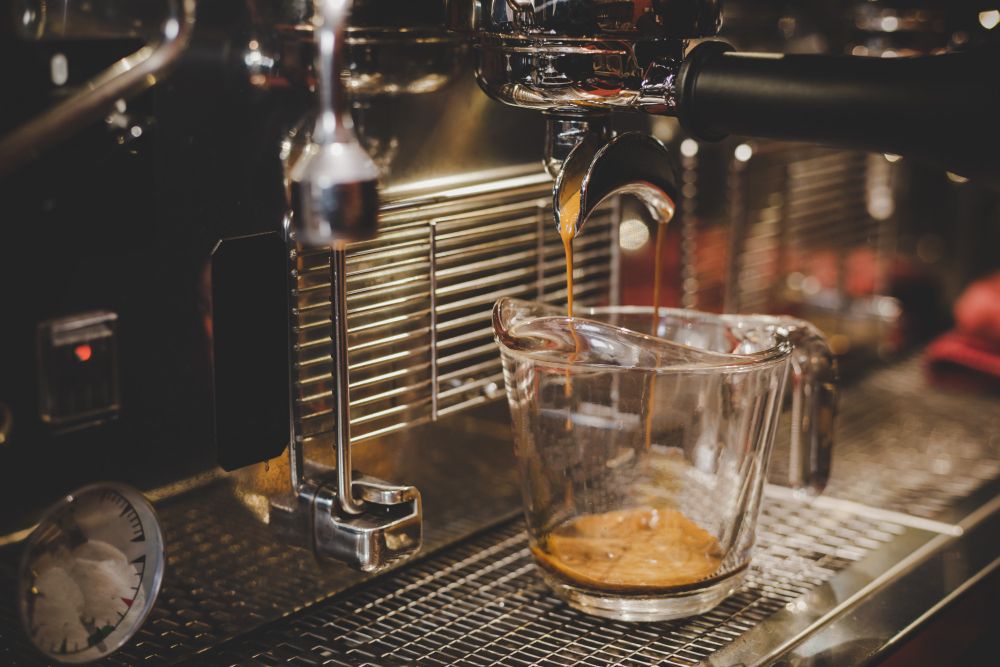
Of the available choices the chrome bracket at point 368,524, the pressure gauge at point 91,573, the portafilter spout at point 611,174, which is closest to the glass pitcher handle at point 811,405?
the portafilter spout at point 611,174

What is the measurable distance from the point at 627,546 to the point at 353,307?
0.73 ft

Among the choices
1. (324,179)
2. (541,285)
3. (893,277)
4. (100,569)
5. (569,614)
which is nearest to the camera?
(324,179)

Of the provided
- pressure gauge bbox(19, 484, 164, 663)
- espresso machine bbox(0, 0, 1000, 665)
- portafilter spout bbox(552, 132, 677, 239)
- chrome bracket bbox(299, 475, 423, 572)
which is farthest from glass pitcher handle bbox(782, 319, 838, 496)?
pressure gauge bbox(19, 484, 164, 663)

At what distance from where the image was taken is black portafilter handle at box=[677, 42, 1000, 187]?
500 mm

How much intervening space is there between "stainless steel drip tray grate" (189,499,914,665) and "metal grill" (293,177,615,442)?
11cm

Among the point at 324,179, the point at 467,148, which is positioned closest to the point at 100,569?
the point at 324,179

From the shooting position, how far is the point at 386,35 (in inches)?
26.4

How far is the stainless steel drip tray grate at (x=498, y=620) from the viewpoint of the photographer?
659 millimetres

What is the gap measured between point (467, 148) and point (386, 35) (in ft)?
0.42

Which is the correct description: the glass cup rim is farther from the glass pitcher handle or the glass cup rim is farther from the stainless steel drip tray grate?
the stainless steel drip tray grate

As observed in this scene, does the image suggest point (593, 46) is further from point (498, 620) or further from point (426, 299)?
point (498, 620)

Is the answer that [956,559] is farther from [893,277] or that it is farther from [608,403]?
[893,277]

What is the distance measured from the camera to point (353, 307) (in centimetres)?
71

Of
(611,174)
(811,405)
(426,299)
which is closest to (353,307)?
(426,299)
